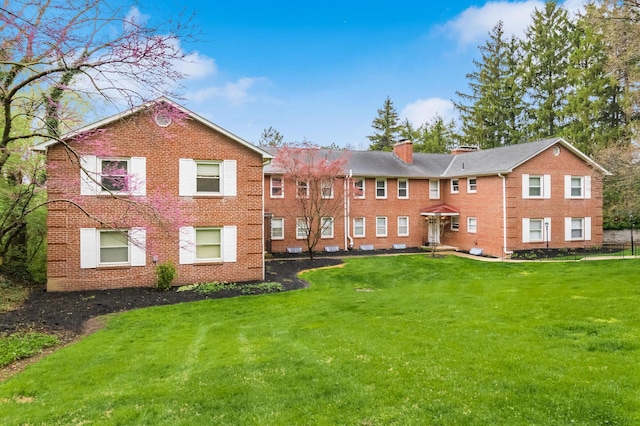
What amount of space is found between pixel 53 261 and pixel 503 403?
15378 millimetres

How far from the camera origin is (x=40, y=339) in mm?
9203

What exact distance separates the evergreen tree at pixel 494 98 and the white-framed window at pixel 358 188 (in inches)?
997

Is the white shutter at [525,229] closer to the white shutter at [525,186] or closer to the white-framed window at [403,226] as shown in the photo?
the white shutter at [525,186]

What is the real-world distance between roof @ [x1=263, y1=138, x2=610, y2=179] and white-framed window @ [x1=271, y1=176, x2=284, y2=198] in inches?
28.9

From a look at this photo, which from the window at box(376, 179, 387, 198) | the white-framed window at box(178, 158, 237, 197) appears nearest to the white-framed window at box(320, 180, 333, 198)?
the window at box(376, 179, 387, 198)

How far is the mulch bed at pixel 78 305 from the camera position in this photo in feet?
33.9

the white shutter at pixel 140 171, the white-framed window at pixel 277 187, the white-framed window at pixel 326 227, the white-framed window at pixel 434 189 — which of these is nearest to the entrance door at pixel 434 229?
the white-framed window at pixel 434 189

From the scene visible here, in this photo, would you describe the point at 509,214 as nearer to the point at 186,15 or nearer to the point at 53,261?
the point at 186,15

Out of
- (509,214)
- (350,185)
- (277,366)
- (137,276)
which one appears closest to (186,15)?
(277,366)

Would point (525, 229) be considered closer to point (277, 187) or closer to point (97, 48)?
point (277, 187)

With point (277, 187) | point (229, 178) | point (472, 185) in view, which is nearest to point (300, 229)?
point (277, 187)

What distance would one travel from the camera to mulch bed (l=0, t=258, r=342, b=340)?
10.3 meters

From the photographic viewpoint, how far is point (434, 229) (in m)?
28.5

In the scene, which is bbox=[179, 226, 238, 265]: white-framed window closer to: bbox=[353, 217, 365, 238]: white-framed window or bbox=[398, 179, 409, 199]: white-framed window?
bbox=[353, 217, 365, 238]: white-framed window
